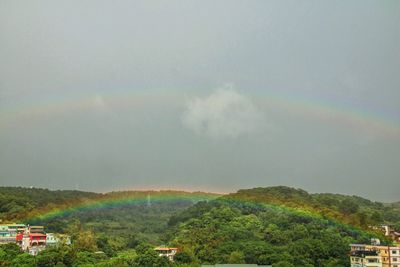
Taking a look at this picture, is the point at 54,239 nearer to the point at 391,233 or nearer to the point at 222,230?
the point at 222,230

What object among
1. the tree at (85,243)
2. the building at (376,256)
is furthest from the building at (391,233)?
the tree at (85,243)

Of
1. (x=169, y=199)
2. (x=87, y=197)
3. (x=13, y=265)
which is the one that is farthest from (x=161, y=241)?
(x=169, y=199)

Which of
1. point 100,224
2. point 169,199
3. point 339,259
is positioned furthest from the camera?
point 169,199

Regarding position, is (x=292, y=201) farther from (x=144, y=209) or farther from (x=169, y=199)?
(x=169, y=199)

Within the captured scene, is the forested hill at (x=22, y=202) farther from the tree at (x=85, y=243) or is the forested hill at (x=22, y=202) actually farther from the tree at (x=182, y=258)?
the tree at (x=182, y=258)

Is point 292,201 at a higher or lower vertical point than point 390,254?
higher

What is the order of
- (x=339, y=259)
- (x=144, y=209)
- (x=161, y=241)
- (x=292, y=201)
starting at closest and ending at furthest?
1. (x=339, y=259)
2. (x=161, y=241)
3. (x=292, y=201)
4. (x=144, y=209)

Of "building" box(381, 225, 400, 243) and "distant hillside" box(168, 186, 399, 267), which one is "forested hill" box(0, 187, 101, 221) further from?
"building" box(381, 225, 400, 243)

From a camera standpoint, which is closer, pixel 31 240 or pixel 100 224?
pixel 31 240


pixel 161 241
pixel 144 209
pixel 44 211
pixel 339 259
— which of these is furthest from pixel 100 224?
pixel 339 259
